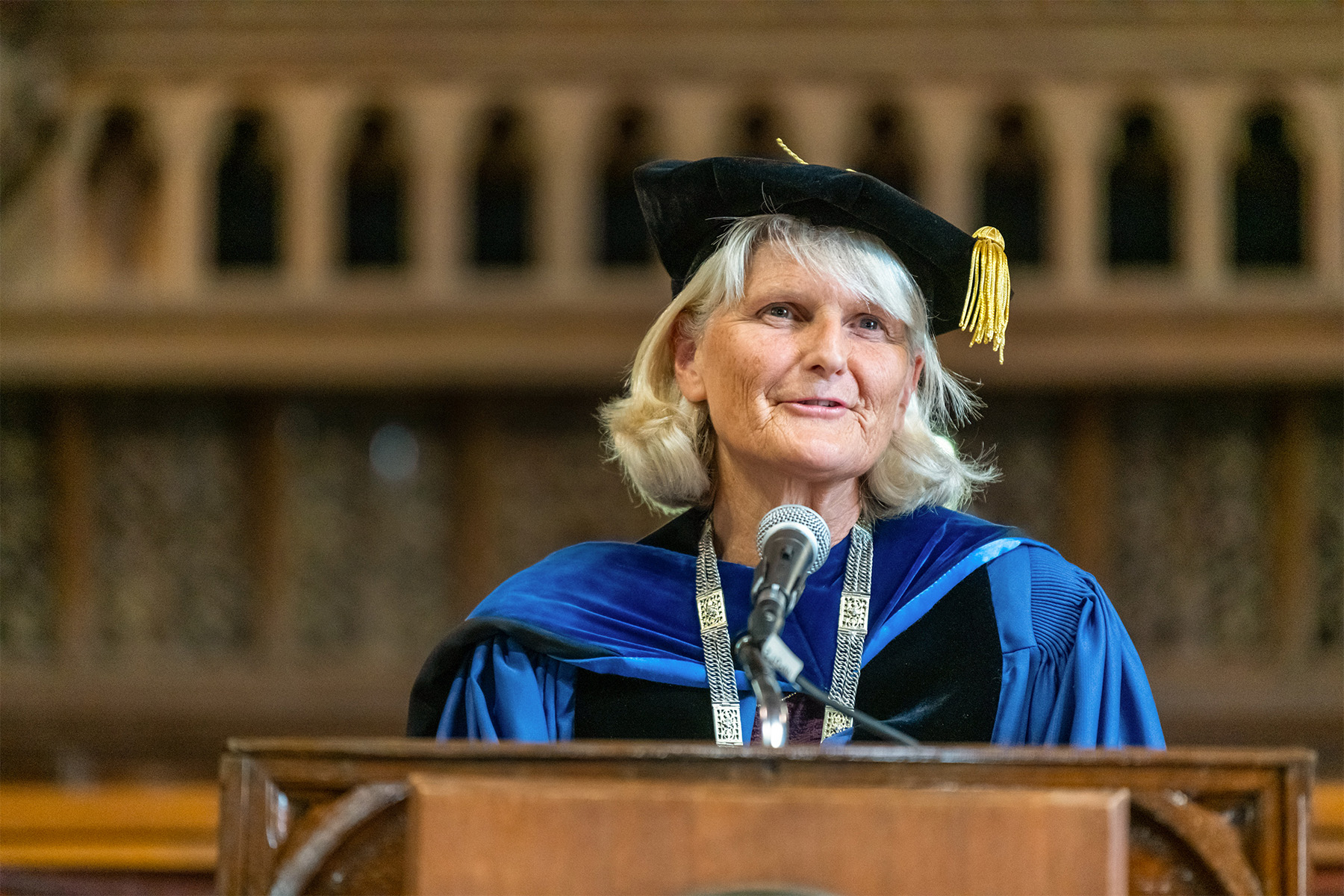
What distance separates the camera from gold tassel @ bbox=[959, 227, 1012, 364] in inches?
69.0

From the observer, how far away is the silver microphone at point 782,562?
4.51ft

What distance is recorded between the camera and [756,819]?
108 cm

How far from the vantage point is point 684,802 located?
3.56ft

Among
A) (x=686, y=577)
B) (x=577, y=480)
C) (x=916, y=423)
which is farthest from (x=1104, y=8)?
(x=686, y=577)

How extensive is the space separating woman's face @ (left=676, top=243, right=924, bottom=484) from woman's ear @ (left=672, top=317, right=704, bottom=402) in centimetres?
11

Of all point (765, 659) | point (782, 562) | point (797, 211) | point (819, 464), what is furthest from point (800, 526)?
point (797, 211)

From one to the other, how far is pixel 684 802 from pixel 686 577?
2.69ft

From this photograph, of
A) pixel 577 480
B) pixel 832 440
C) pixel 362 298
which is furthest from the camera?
pixel 577 480

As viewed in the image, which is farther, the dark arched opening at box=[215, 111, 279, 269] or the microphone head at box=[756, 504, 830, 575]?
the dark arched opening at box=[215, 111, 279, 269]

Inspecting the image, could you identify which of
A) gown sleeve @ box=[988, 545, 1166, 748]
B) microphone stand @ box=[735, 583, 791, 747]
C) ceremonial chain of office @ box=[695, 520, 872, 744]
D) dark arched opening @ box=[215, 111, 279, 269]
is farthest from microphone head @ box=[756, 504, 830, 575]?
dark arched opening @ box=[215, 111, 279, 269]

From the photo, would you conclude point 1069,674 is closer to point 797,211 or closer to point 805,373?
point 805,373

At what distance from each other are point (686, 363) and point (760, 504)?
240mm

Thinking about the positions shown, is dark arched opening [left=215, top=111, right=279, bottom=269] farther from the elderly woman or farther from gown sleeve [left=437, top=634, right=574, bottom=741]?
gown sleeve [left=437, top=634, right=574, bottom=741]

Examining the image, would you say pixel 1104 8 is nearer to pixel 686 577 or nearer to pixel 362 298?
pixel 362 298
